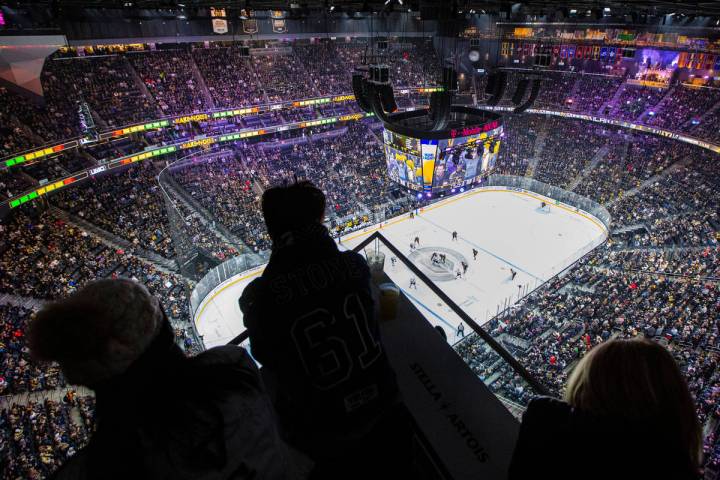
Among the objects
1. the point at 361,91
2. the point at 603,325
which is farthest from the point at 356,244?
the point at 603,325

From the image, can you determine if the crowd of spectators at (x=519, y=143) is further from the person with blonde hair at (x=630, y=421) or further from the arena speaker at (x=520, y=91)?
the person with blonde hair at (x=630, y=421)

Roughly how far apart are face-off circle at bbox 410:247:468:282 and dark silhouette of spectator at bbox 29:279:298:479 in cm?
1992

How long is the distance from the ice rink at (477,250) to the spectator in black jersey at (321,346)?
1534 centimetres

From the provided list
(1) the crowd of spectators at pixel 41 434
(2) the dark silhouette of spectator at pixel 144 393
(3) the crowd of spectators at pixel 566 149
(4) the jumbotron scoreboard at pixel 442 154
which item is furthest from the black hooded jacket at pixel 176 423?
(3) the crowd of spectators at pixel 566 149

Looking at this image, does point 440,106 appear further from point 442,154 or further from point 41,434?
point 41,434

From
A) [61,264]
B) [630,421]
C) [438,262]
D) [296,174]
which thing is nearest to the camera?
[630,421]

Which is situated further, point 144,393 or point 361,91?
point 361,91

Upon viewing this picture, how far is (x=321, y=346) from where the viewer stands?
2172 millimetres

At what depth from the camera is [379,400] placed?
2.41m

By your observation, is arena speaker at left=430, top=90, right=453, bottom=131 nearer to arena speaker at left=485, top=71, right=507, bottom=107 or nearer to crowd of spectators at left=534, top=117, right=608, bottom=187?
arena speaker at left=485, top=71, right=507, bottom=107

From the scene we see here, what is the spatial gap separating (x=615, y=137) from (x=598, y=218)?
11387mm

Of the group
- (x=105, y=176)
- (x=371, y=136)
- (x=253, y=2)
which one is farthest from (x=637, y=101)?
(x=105, y=176)

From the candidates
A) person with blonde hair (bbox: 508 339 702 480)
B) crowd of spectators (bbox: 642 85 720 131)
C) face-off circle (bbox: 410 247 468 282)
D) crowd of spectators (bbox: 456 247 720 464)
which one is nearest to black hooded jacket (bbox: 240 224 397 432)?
person with blonde hair (bbox: 508 339 702 480)

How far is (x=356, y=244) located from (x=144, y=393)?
24.3m
